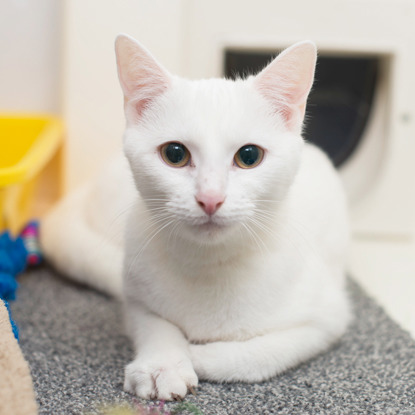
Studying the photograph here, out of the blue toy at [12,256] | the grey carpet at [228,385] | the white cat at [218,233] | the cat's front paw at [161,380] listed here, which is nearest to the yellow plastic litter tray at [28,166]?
the blue toy at [12,256]

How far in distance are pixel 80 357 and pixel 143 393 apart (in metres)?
0.26

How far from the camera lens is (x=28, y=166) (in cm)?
165

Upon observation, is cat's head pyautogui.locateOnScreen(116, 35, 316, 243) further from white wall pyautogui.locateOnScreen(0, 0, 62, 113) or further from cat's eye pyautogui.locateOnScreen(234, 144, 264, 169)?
white wall pyautogui.locateOnScreen(0, 0, 62, 113)

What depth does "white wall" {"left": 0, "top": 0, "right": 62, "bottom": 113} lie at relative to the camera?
7.74 ft

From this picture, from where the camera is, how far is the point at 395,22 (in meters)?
2.16

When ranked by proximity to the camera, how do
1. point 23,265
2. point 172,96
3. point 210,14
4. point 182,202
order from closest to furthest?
point 182,202 → point 172,96 → point 23,265 → point 210,14

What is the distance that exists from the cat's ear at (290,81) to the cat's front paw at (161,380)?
1.72ft

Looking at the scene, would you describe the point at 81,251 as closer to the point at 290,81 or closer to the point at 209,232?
the point at 209,232

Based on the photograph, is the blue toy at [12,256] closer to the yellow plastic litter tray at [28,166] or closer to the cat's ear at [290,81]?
the yellow plastic litter tray at [28,166]

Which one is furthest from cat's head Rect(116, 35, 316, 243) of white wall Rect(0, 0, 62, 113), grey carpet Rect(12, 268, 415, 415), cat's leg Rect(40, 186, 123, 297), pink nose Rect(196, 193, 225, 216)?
white wall Rect(0, 0, 62, 113)

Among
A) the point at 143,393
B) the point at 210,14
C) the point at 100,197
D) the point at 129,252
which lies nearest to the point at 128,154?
the point at 129,252

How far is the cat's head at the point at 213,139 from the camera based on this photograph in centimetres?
98

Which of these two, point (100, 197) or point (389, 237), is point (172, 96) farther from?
point (389, 237)

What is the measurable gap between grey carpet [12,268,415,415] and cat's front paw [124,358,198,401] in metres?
0.03
